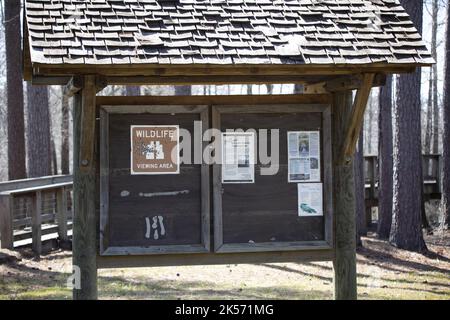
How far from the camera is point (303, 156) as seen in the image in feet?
21.9

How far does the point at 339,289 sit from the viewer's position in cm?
671

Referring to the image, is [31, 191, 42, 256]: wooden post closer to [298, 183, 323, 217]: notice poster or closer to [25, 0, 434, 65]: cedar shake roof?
[25, 0, 434, 65]: cedar shake roof

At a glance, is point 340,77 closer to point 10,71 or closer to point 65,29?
point 65,29

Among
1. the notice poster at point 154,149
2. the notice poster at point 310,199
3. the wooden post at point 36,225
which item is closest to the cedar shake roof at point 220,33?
the notice poster at point 154,149

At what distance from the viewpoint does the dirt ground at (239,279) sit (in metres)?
8.73

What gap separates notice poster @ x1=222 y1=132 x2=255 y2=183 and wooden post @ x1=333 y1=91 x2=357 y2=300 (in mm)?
888

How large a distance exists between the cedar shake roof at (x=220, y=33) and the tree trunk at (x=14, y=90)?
9.14 metres

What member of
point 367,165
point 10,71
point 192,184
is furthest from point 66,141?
point 192,184

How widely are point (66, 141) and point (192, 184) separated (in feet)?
65.1

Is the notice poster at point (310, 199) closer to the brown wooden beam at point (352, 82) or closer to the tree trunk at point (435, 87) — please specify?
the brown wooden beam at point (352, 82)

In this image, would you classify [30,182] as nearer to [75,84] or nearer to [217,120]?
[217,120]

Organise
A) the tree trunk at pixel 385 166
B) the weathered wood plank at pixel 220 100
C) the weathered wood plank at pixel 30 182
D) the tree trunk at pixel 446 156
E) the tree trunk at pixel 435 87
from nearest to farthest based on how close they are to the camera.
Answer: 1. the weathered wood plank at pixel 220 100
2. the weathered wood plank at pixel 30 182
3. the tree trunk at pixel 385 166
4. the tree trunk at pixel 446 156
5. the tree trunk at pixel 435 87

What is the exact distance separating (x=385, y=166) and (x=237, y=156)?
30.5 ft

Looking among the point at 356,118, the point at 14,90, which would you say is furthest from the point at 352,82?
the point at 14,90
